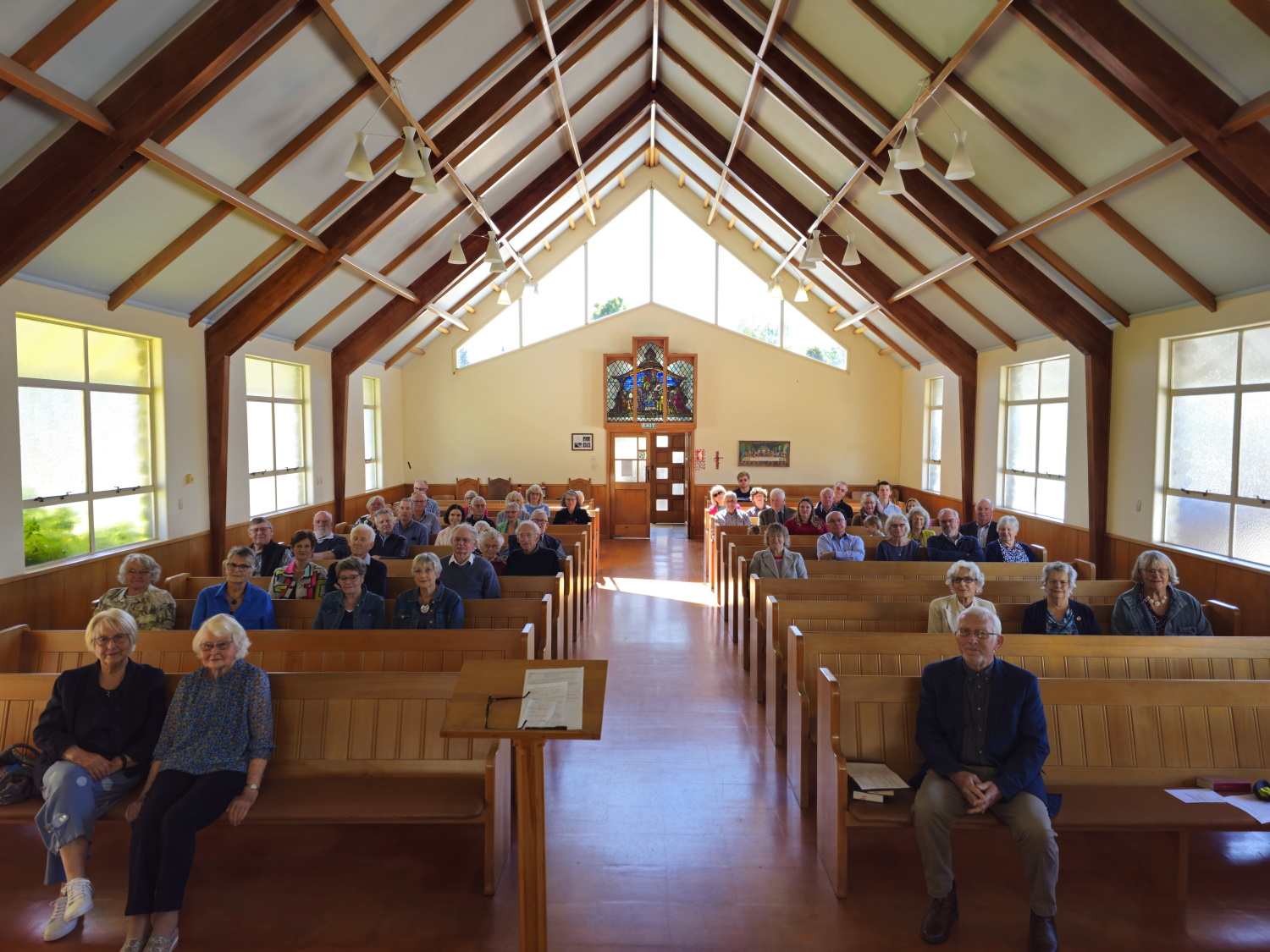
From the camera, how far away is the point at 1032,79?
5.58 m

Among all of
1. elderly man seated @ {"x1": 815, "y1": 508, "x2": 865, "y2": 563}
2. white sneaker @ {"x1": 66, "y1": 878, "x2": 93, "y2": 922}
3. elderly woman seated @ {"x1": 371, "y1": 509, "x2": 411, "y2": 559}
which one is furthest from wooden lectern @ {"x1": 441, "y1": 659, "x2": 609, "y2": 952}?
elderly woman seated @ {"x1": 371, "y1": 509, "x2": 411, "y2": 559}

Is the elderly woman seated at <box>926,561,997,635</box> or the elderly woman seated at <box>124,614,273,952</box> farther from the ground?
the elderly woman seated at <box>926,561,997,635</box>

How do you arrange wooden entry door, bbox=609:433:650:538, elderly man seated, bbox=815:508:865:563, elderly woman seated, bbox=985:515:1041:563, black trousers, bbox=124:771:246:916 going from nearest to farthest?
black trousers, bbox=124:771:246:916 < elderly woman seated, bbox=985:515:1041:563 < elderly man seated, bbox=815:508:865:563 < wooden entry door, bbox=609:433:650:538

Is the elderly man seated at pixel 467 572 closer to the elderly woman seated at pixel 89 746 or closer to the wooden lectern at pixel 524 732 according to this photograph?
the elderly woman seated at pixel 89 746

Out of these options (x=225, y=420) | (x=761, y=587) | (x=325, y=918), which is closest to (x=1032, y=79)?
(x=761, y=587)

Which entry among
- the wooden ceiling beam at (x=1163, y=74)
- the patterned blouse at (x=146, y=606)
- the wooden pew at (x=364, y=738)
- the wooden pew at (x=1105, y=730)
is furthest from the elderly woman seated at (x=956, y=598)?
the patterned blouse at (x=146, y=606)

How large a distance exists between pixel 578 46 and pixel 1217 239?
19.3ft

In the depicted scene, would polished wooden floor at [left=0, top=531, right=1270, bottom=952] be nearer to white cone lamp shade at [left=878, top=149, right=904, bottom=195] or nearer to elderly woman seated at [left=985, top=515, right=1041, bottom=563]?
elderly woman seated at [left=985, top=515, right=1041, bottom=563]

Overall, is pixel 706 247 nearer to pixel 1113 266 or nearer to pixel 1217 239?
pixel 1113 266

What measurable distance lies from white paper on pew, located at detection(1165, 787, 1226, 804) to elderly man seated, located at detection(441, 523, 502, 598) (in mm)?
3707

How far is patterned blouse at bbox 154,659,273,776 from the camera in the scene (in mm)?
2951

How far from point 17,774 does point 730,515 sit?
23.3 feet

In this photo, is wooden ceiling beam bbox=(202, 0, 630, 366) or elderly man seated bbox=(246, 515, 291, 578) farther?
wooden ceiling beam bbox=(202, 0, 630, 366)

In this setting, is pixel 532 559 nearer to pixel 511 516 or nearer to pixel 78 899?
pixel 511 516
